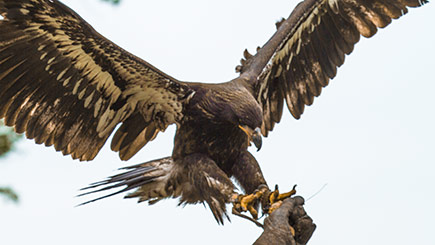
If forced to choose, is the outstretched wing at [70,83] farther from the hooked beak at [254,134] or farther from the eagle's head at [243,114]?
the hooked beak at [254,134]

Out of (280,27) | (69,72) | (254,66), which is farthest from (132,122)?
(280,27)

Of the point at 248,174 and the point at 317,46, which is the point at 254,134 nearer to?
the point at 248,174

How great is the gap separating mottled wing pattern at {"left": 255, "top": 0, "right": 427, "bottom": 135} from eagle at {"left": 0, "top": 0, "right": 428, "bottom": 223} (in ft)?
1.44

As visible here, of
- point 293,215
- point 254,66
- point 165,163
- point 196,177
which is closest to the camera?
point 293,215

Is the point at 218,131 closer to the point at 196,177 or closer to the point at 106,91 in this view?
the point at 196,177

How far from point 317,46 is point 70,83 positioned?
2.17 meters

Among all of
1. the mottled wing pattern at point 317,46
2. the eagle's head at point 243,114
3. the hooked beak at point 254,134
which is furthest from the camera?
the mottled wing pattern at point 317,46

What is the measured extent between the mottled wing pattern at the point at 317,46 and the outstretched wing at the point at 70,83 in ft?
3.85

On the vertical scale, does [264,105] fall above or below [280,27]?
below

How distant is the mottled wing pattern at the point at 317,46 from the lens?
654 centimetres

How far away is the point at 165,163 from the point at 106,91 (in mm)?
700

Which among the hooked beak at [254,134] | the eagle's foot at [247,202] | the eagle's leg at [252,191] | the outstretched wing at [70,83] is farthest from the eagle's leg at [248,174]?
the outstretched wing at [70,83]

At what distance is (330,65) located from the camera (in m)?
6.57

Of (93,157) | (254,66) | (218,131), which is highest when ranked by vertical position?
(254,66)
